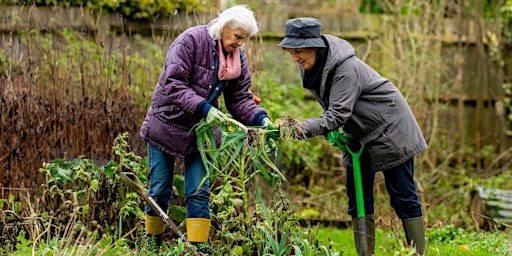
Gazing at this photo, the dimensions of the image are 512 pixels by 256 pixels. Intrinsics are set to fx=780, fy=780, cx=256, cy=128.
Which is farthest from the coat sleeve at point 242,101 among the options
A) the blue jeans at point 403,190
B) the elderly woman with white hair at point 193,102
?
the blue jeans at point 403,190

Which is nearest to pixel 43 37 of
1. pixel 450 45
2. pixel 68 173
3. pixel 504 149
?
pixel 68 173

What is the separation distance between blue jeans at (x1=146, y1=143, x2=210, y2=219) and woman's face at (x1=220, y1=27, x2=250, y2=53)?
2.11 feet

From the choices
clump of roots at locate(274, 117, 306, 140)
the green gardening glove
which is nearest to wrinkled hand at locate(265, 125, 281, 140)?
clump of roots at locate(274, 117, 306, 140)

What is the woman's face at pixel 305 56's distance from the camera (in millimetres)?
4227

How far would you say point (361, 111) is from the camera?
4355 mm

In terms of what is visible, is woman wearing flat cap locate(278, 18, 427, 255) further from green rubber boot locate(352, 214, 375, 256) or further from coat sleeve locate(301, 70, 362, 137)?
green rubber boot locate(352, 214, 375, 256)

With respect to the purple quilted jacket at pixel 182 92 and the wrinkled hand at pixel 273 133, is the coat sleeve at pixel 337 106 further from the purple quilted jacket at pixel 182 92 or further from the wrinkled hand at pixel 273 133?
the purple quilted jacket at pixel 182 92

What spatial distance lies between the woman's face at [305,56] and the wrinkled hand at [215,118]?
1.68ft

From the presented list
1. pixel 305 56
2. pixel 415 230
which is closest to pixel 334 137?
pixel 305 56

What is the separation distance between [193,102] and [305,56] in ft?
2.16

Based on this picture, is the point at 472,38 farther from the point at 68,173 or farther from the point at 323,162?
the point at 68,173

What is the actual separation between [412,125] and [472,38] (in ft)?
16.6

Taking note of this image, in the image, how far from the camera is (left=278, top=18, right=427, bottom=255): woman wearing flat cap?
4168 mm

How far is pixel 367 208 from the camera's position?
15.5 feet
